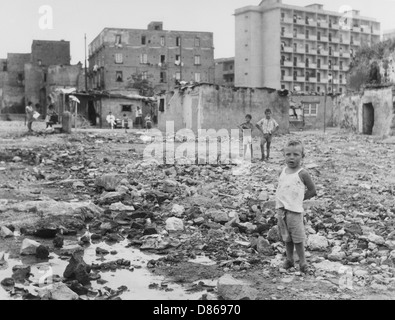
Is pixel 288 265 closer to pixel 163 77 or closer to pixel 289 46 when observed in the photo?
pixel 163 77

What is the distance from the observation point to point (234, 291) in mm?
3691

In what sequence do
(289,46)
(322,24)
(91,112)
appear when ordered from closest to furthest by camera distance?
(91,112), (289,46), (322,24)

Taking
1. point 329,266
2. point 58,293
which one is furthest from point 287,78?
point 58,293

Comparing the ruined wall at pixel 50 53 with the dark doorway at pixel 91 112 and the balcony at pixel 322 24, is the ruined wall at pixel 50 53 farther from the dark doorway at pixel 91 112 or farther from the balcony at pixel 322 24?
the balcony at pixel 322 24

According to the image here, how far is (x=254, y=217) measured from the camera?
643 centimetres

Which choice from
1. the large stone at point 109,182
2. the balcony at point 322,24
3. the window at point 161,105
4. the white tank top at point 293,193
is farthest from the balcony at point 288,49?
the white tank top at point 293,193

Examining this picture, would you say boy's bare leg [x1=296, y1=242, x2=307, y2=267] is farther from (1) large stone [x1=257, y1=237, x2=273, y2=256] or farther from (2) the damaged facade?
(2) the damaged facade

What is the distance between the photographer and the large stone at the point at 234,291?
366 centimetres

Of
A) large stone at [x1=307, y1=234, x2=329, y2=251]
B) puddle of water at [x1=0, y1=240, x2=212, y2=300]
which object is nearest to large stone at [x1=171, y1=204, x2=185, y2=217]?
puddle of water at [x1=0, y1=240, x2=212, y2=300]

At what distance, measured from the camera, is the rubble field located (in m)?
3.99

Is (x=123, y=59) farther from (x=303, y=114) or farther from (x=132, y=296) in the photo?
(x=132, y=296)

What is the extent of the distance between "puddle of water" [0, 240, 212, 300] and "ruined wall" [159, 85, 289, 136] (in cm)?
1868

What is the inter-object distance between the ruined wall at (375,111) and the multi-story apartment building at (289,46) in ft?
99.9

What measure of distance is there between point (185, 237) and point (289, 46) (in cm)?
5991
